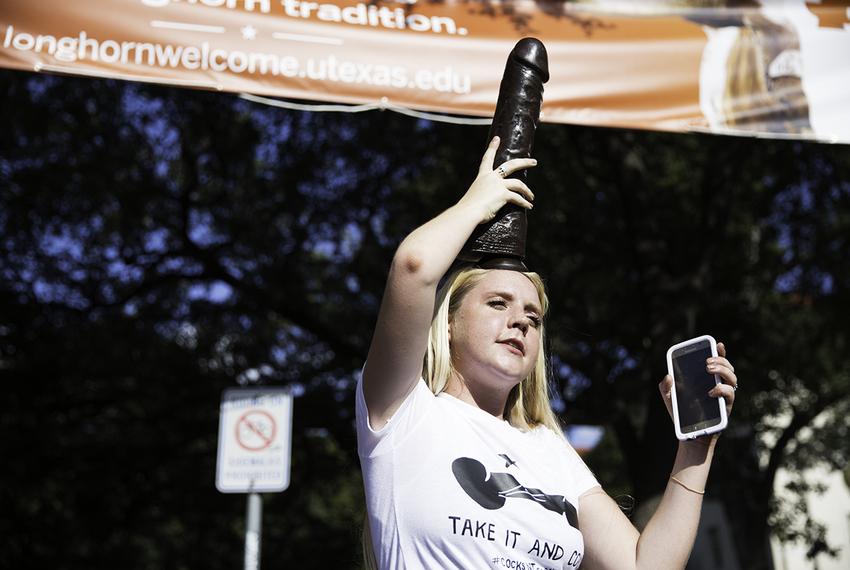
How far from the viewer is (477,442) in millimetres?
2297

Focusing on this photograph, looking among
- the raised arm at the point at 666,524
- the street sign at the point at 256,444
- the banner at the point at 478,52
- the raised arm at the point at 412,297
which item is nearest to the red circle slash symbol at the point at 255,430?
the street sign at the point at 256,444

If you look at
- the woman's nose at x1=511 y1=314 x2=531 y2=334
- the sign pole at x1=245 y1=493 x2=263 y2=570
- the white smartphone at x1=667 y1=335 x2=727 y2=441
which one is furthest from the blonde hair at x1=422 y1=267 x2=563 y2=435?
the sign pole at x1=245 y1=493 x2=263 y2=570

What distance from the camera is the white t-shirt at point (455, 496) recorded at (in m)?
2.12

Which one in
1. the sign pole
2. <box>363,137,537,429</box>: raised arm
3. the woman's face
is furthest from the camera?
the sign pole

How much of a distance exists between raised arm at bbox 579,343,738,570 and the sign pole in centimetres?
284

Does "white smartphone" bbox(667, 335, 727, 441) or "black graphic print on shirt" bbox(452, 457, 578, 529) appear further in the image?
"white smartphone" bbox(667, 335, 727, 441)

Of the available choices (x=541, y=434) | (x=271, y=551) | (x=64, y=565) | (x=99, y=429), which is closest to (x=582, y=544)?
(x=541, y=434)

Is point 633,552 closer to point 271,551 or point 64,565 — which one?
point 64,565

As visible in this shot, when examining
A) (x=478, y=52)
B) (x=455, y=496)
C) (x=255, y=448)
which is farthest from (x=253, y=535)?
(x=455, y=496)

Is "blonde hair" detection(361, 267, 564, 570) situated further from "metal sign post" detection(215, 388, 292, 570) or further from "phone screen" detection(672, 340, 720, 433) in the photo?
"metal sign post" detection(215, 388, 292, 570)

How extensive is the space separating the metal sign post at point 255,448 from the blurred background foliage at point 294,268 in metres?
5.72

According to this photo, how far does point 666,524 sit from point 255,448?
10.2 ft

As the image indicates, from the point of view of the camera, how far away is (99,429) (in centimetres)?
1394

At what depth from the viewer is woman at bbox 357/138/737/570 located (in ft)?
6.95
